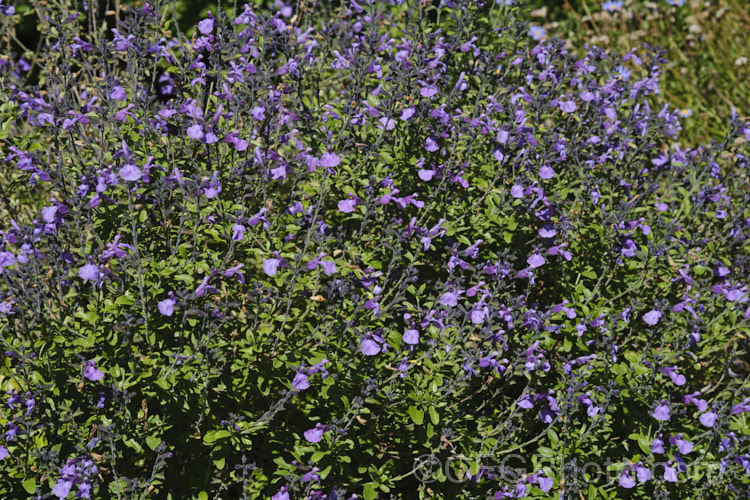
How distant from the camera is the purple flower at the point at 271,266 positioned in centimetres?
248

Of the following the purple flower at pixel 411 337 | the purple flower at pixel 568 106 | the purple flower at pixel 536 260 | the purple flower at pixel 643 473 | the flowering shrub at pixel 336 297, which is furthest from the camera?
the purple flower at pixel 568 106

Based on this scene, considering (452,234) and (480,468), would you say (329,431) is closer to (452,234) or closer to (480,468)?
(480,468)

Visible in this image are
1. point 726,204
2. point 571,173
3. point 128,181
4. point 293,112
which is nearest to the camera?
point 128,181

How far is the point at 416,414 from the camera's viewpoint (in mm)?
2570

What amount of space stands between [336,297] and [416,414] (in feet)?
1.87

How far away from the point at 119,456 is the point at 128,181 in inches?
42.0

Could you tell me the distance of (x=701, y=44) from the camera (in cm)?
768

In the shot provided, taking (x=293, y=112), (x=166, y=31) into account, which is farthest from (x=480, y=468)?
(x=166, y=31)

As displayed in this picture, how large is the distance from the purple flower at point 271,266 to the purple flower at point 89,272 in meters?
0.61

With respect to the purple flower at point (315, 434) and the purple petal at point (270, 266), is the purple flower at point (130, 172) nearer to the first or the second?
the purple petal at point (270, 266)

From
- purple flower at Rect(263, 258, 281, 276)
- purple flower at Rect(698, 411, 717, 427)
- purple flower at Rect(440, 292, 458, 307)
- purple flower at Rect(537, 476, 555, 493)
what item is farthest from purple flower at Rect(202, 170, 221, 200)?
purple flower at Rect(698, 411, 717, 427)

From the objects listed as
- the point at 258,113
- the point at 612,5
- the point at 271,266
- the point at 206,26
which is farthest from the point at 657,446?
the point at 612,5

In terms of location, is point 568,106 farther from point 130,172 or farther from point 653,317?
point 130,172

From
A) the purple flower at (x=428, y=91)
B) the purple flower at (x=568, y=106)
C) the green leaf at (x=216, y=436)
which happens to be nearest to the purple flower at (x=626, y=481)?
the green leaf at (x=216, y=436)
